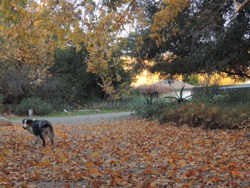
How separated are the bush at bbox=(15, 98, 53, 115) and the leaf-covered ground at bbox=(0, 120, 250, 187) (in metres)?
13.6

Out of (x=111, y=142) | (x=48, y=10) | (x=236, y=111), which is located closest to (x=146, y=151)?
(x=111, y=142)

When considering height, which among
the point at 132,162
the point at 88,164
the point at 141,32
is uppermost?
the point at 141,32

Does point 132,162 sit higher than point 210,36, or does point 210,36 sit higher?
point 210,36

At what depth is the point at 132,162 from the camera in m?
7.36

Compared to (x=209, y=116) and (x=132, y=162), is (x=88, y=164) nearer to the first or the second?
(x=132, y=162)

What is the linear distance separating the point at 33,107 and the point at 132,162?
18637mm

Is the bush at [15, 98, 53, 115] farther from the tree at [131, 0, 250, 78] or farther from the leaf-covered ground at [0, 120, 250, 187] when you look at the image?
the leaf-covered ground at [0, 120, 250, 187]

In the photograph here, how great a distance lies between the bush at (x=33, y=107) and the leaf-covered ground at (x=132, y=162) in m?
13.6

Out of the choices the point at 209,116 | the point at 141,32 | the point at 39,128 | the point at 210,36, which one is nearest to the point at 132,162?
the point at 39,128

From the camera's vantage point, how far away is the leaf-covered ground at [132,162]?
5598 mm

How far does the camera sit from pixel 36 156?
820 centimetres

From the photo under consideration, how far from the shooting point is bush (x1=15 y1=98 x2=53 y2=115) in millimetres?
24719

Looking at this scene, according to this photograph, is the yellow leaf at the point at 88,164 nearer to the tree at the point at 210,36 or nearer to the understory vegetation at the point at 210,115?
the understory vegetation at the point at 210,115

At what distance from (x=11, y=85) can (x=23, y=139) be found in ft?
47.6
